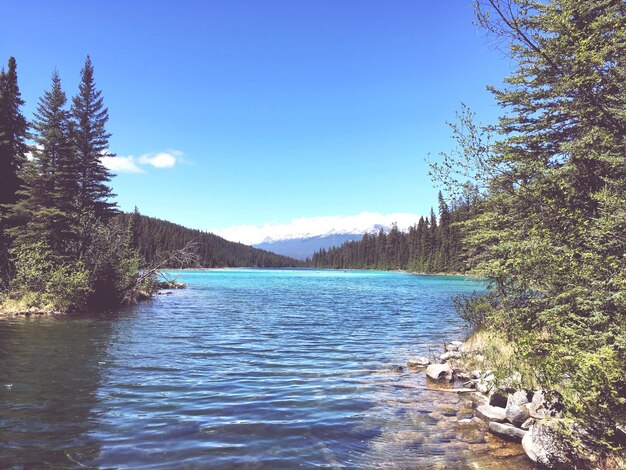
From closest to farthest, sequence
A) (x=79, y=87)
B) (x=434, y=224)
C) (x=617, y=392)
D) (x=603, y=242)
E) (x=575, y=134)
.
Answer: (x=617, y=392) → (x=603, y=242) → (x=575, y=134) → (x=79, y=87) → (x=434, y=224)

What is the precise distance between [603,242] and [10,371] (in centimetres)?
1617

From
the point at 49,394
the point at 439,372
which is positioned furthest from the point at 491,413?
the point at 49,394

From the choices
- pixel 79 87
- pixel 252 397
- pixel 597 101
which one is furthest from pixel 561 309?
pixel 79 87

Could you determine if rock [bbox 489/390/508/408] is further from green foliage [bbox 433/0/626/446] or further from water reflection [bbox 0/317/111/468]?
water reflection [bbox 0/317/111/468]

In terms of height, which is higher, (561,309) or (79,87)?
(79,87)

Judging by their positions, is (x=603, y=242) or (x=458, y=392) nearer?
(x=603, y=242)

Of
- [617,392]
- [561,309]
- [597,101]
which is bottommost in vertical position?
[617,392]

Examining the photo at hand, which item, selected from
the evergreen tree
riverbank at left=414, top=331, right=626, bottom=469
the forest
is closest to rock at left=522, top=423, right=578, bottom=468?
riverbank at left=414, top=331, right=626, bottom=469

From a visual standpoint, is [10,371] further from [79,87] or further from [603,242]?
[79,87]

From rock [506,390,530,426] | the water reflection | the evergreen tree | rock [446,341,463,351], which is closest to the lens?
the water reflection

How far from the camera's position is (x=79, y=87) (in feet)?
139

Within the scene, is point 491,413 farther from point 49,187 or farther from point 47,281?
point 49,187

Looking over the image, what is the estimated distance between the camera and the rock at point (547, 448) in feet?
21.7

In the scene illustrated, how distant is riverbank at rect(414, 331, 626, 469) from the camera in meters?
6.43
